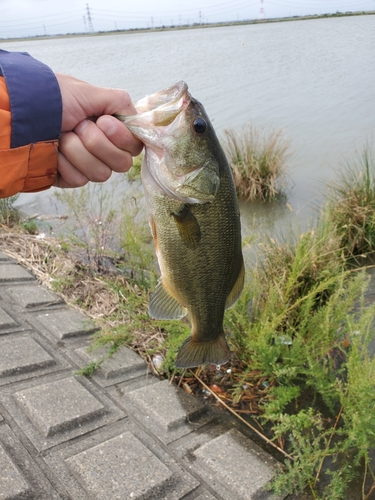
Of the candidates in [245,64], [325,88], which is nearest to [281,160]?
[325,88]

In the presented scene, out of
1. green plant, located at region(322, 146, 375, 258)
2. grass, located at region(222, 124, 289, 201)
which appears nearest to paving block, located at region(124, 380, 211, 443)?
green plant, located at region(322, 146, 375, 258)

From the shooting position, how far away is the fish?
5.98ft

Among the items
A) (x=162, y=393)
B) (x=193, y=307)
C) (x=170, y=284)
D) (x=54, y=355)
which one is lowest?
(x=162, y=393)

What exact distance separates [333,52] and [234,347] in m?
25.8

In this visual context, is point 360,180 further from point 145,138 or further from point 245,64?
point 245,64

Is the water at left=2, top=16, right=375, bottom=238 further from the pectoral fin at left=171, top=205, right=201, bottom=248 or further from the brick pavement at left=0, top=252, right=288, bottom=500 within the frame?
the pectoral fin at left=171, top=205, right=201, bottom=248

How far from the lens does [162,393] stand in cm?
328

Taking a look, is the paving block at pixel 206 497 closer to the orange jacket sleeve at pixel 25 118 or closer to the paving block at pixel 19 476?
the paving block at pixel 19 476

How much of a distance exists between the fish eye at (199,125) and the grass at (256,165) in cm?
661

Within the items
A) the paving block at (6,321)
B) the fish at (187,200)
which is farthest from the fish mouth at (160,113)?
the paving block at (6,321)

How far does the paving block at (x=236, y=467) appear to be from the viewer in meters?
2.57

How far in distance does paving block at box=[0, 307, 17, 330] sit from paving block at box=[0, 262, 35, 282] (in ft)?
2.44

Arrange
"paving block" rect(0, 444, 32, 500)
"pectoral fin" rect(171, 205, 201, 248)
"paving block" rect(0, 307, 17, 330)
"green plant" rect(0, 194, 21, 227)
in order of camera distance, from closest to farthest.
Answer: "pectoral fin" rect(171, 205, 201, 248), "paving block" rect(0, 444, 32, 500), "paving block" rect(0, 307, 17, 330), "green plant" rect(0, 194, 21, 227)

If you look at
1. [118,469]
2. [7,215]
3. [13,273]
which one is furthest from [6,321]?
[7,215]
